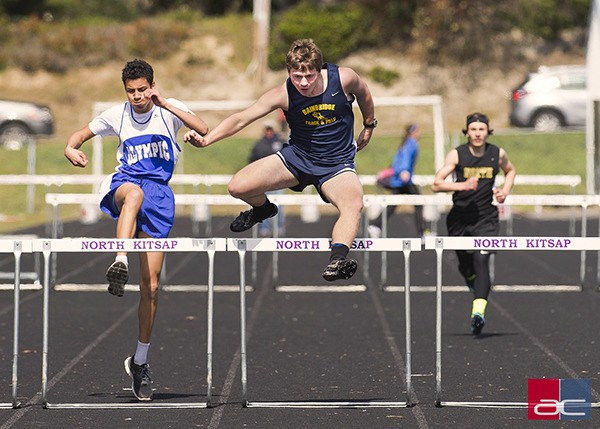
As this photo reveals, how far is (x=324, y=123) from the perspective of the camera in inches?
339

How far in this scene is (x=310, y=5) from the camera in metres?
44.9

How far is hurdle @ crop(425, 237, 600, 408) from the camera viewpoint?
8406 millimetres

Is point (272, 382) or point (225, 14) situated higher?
point (225, 14)

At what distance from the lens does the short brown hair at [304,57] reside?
8320 millimetres

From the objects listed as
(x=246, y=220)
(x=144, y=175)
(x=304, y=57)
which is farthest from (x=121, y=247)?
(x=304, y=57)

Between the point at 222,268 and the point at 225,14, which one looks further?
the point at 225,14

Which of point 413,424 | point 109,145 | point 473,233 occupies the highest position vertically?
point 109,145

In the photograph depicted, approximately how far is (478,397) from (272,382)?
1.47m

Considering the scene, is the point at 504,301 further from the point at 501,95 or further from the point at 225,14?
the point at 225,14

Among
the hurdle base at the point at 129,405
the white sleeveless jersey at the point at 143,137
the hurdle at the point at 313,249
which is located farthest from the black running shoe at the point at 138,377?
the white sleeveless jersey at the point at 143,137

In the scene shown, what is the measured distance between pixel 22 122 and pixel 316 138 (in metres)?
29.9

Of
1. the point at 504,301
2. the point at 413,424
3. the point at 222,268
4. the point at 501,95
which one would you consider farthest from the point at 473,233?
the point at 501,95

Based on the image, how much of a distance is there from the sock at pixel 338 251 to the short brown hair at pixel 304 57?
1.03m

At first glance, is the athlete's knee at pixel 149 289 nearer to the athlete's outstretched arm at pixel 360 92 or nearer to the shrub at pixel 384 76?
the athlete's outstretched arm at pixel 360 92
